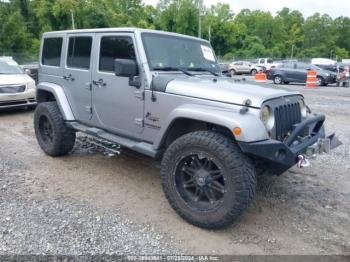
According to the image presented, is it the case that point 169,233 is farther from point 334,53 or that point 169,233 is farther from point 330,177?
point 334,53

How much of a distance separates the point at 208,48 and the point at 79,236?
3.19 metres

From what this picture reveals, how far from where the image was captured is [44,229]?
328 centimetres

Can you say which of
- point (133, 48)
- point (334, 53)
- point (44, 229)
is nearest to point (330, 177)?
point (133, 48)

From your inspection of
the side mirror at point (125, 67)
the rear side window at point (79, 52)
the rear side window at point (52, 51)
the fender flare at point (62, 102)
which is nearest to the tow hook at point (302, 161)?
the side mirror at point (125, 67)

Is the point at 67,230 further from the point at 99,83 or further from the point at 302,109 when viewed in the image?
the point at 302,109

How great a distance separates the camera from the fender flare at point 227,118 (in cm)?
294

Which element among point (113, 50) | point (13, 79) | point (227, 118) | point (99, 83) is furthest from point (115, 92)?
point (13, 79)

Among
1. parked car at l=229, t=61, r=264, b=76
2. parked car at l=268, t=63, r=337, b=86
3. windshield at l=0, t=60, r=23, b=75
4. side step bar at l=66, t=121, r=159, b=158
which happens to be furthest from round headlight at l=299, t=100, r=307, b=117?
parked car at l=229, t=61, r=264, b=76

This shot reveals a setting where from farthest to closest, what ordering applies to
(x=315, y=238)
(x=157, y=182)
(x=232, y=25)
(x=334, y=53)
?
1. (x=334, y=53)
2. (x=232, y=25)
3. (x=157, y=182)
4. (x=315, y=238)

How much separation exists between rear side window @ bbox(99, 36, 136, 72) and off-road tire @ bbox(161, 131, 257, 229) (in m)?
1.39

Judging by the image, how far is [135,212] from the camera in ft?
12.0

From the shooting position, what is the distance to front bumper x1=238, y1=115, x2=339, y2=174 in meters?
2.93

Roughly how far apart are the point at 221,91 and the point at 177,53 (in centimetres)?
127

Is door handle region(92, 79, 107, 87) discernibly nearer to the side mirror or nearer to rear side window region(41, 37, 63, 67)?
the side mirror
